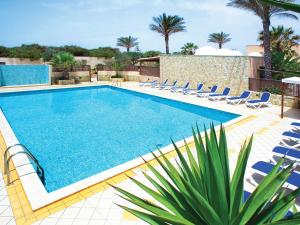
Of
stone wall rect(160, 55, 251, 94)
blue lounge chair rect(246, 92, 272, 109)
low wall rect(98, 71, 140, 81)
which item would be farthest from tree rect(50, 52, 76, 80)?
blue lounge chair rect(246, 92, 272, 109)

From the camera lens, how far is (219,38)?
46625mm

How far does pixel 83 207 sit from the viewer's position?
5199 mm

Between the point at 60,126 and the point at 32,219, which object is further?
the point at 60,126

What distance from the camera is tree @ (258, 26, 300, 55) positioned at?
88.7 ft

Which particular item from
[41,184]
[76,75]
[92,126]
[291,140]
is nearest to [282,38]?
[76,75]

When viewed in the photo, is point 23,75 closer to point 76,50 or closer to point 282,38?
point 282,38

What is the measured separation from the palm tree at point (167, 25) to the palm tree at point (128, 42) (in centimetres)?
1952

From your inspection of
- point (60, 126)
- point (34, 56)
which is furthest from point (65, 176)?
point (34, 56)

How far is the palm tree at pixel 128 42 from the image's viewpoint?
169ft

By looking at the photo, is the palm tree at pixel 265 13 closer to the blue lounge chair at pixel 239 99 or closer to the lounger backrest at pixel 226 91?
the blue lounge chair at pixel 239 99

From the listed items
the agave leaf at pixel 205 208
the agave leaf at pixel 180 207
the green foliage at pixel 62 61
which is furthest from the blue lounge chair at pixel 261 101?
the green foliage at pixel 62 61

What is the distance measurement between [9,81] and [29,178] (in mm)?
22238

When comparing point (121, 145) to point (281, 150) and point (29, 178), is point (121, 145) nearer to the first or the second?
point (29, 178)

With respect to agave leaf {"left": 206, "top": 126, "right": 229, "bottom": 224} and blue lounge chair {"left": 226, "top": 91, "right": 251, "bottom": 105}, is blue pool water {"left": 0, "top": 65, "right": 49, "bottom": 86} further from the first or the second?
agave leaf {"left": 206, "top": 126, "right": 229, "bottom": 224}
